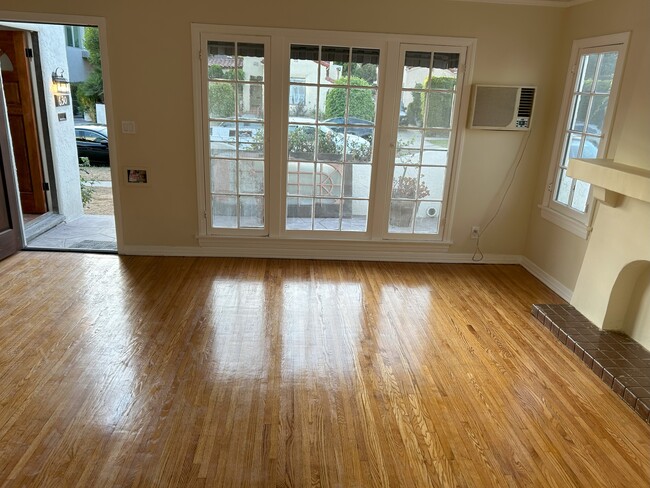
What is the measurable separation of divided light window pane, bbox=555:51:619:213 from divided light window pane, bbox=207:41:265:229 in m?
2.78

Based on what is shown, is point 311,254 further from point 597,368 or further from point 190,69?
point 597,368

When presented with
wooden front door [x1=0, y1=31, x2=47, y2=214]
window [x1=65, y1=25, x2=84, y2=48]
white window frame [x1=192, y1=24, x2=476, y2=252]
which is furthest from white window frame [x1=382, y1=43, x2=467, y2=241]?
window [x1=65, y1=25, x2=84, y2=48]

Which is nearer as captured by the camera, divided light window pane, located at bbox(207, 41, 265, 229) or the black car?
divided light window pane, located at bbox(207, 41, 265, 229)

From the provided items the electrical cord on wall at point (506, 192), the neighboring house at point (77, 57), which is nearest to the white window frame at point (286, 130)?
the electrical cord on wall at point (506, 192)

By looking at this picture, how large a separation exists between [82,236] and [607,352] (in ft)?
16.9

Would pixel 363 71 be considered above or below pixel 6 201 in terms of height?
above

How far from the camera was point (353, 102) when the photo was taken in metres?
4.40

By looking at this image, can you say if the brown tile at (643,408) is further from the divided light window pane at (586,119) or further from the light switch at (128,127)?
the light switch at (128,127)

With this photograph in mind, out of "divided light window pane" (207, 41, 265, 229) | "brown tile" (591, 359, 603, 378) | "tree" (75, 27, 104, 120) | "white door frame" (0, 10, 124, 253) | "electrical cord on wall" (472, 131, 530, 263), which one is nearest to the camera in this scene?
"brown tile" (591, 359, 603, 378)

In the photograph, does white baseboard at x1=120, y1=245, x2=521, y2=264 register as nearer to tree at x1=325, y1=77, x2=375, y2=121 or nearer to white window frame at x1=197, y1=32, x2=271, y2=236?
white window frame at x1=197, y1=32, x2=271, y2=236

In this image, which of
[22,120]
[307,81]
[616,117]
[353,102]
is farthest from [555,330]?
[22,120]

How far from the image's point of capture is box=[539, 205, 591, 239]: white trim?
3.87 meters

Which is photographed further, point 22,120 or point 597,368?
point 22,120

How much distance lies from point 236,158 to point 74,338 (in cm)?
216
